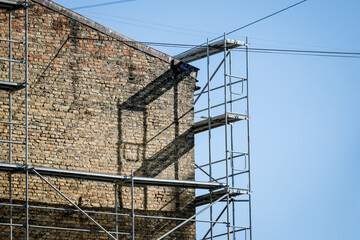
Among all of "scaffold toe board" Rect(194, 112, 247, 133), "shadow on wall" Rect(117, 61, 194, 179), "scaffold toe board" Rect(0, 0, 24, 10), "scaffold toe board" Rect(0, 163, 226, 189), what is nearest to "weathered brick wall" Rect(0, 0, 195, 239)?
"shadow on wall" Rect(117, 61, 194, 179)

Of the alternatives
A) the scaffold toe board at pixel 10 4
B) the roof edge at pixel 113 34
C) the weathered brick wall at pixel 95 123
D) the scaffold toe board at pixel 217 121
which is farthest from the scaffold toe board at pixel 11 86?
the scaffold toe board at pixel 217 121

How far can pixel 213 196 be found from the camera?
937 inches

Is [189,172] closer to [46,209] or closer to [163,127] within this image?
[163,127]

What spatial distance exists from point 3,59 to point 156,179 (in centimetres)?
486

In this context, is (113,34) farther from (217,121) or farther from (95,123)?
(217,121)

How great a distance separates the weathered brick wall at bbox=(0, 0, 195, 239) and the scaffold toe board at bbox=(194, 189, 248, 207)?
12.0 inches

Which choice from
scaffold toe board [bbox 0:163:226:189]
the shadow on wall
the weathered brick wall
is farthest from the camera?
the shadow on wall

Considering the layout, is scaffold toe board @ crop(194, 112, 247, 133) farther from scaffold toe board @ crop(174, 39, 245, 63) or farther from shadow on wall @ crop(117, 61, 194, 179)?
scaffold toe board @ crop(174, 39, 245, 63)

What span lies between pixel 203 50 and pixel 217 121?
219 centimetres

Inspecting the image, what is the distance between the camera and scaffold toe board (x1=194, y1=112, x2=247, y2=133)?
24062 millimetres

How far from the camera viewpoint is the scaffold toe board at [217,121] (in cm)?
2406

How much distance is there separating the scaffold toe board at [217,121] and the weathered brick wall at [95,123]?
0.43m

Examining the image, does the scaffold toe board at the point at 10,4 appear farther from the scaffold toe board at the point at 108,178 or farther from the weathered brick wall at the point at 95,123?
the scaffold toe board at the point at 108,178

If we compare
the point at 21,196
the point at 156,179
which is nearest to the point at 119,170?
the point at 156,179
